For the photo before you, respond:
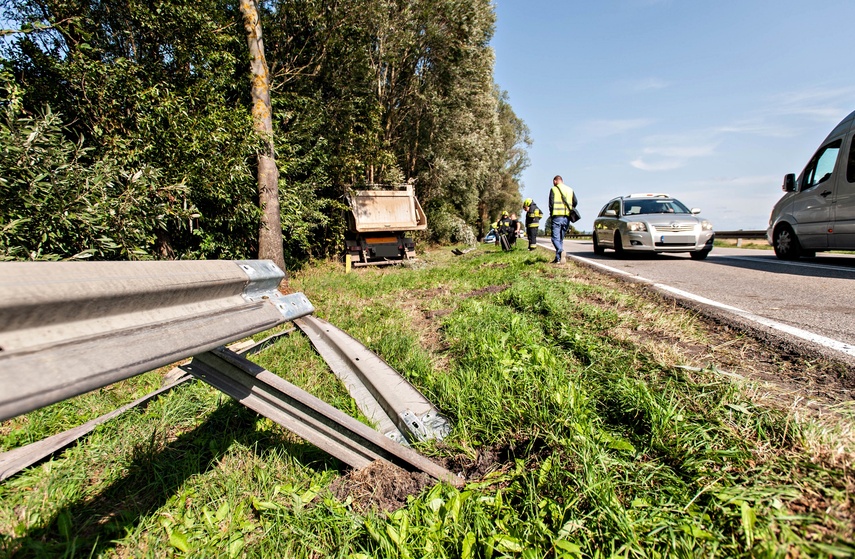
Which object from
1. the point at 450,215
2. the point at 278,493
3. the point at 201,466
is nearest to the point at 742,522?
the point at 278,493

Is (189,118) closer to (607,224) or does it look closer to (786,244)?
(607,224)

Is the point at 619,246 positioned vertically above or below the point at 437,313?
above

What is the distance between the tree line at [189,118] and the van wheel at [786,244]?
9615 mm

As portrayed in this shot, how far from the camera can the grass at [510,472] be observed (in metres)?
1.40

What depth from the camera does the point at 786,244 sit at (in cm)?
861

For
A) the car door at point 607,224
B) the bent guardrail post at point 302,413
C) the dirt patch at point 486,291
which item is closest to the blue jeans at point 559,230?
the car door at point 607,224

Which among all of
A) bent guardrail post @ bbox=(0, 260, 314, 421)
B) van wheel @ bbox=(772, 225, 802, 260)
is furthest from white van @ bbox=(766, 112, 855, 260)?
bent guardrail post @ bbox=(0, 260, 314, 421)

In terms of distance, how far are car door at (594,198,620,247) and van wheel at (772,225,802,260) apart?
3343 millimetres

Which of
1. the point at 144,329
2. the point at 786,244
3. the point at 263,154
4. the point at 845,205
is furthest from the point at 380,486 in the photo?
the point at 786,244

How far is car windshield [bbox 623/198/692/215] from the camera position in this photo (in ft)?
33.5

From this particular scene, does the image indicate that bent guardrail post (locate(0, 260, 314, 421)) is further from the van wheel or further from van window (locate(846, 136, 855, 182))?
the van wheel

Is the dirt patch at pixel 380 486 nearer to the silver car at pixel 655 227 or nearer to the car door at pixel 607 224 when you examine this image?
the silver car at pixel 655 227

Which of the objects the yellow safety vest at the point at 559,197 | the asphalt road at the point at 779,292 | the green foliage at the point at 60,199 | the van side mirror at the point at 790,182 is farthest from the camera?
the yellow safety vest at the point at 559,197

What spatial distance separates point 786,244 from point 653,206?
2.87 meters
